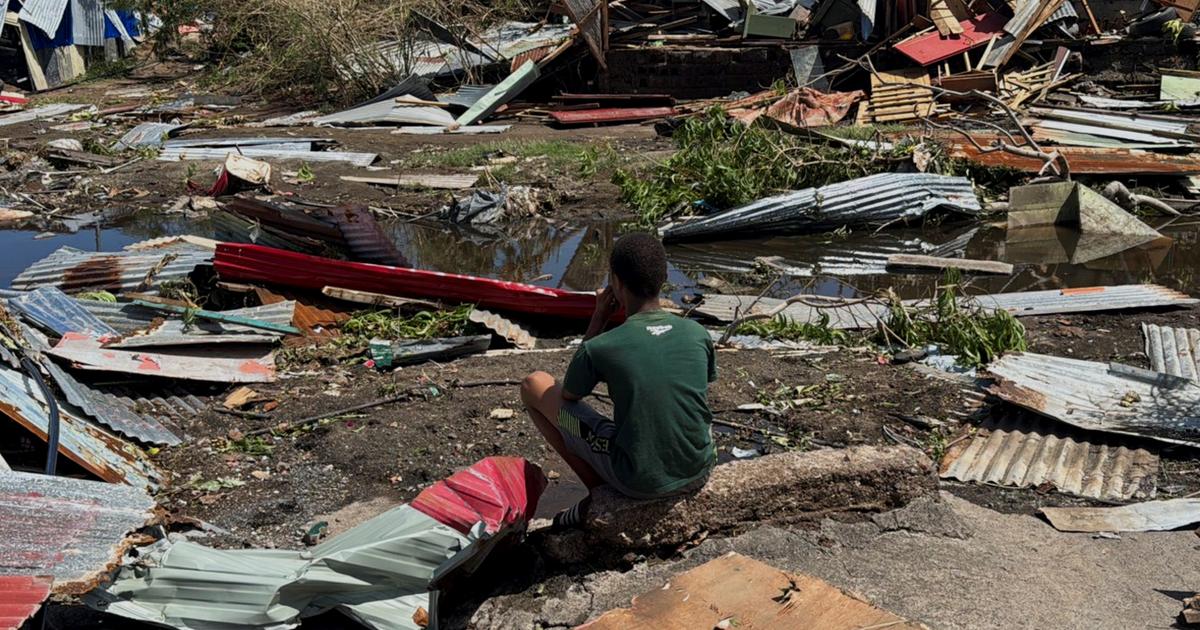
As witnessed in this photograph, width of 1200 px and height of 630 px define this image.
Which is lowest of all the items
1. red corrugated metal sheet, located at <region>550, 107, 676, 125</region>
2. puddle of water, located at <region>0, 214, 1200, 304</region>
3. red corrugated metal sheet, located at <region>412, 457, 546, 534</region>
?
puddle of water, located at <region>0, 214, 1200, 304</region>

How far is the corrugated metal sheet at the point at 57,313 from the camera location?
648 centimetres

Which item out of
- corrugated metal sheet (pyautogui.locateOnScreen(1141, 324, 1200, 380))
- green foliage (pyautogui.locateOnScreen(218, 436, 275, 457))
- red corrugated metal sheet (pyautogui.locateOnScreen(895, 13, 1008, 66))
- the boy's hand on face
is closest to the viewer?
the boy's hand on face

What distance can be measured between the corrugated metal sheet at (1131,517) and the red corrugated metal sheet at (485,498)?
7.20 feet

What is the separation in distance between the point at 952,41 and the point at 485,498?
15.3m

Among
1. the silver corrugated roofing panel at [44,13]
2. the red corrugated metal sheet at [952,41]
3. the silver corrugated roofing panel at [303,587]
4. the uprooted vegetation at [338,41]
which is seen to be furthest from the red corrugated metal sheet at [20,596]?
the silver corrugated roofing panel at [44,13]

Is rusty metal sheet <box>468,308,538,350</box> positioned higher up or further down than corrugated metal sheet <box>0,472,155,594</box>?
further down

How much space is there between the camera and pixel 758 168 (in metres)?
11.3

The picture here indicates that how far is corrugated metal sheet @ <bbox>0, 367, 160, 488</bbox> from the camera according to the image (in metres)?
4.75

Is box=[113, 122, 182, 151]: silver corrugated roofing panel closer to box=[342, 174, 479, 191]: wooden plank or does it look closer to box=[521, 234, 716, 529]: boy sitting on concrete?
box=[342, 174, 479, 191]: wooden plank

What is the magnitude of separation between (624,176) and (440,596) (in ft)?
29.3

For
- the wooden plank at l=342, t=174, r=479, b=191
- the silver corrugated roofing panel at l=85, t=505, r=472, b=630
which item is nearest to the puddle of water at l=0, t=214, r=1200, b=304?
the wooden plank at l=342, t=174, r=479, b=191

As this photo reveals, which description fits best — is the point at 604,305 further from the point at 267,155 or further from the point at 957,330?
the point at 267,155

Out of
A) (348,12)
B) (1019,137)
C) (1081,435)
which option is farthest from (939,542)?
(348,12)

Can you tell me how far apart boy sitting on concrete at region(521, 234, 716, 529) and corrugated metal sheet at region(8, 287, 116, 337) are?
3.92 m
